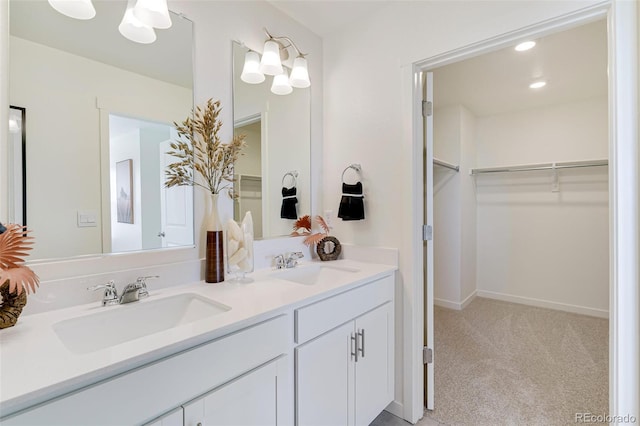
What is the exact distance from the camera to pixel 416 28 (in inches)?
68.0

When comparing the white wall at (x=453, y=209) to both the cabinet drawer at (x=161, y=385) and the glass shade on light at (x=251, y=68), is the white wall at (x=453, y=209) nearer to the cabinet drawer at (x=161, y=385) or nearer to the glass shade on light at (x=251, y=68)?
the glass shade on light at (x=251, y=68)

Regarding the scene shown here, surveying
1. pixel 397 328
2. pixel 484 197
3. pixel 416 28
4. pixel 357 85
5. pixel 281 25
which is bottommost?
pixel 397 328

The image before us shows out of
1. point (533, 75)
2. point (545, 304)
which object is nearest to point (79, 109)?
point (533, 75)

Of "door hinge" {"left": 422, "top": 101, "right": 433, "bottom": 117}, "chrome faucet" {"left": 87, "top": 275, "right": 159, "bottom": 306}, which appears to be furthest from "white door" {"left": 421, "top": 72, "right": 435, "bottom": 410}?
"chrome faucet" {"left": 87, "top": 275, "right": 159, "bottom": 306}

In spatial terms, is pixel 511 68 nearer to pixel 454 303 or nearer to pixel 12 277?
pixel 454 303

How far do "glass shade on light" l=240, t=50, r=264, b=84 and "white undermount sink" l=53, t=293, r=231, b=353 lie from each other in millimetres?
1221

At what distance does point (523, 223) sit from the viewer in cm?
369

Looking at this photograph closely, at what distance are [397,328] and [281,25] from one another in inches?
81.1

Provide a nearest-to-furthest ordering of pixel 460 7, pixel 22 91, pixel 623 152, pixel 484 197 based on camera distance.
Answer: pixel 22 91, pixel 623 152, pixel 460 7, pixel 484 197

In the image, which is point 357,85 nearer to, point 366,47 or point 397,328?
→ point 366,47

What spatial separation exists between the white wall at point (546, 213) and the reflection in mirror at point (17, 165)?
4.33m

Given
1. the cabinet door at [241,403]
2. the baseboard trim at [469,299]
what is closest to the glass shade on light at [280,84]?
the cabinet door at [241,403]

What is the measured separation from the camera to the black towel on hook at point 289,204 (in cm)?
201

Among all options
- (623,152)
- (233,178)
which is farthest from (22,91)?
(623,152)
